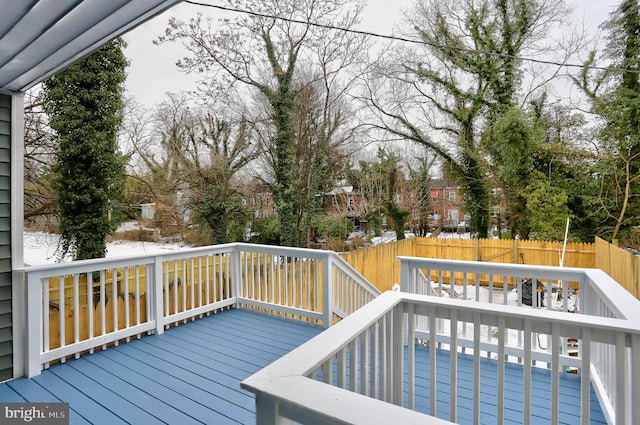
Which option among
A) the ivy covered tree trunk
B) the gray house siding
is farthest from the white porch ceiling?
the ivy covered tree trunk

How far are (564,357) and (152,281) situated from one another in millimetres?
3825

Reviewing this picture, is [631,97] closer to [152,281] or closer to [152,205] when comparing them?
[152,281]

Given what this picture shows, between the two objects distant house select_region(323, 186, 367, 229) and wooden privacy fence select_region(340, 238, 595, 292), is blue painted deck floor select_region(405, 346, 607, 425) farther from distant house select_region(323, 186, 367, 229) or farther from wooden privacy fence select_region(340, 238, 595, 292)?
distant house select_region(323, 186, 367, 229)

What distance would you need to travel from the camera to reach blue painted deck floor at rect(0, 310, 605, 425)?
92.3 inches

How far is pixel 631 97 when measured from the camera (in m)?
8.05

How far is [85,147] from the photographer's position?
237 inches

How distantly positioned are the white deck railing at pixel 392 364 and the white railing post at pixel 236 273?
337 cm

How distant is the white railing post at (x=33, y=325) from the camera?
9.43 feet

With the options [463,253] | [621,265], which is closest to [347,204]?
[463,253]

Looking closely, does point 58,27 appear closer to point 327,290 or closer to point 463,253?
point 327,290

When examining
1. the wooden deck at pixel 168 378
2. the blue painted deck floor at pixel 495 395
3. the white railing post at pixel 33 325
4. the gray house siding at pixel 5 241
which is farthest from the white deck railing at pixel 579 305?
the gray house siding at pixel 5 241

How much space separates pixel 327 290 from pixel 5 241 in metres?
2.99

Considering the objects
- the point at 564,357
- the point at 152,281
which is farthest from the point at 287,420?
the point at 152,281

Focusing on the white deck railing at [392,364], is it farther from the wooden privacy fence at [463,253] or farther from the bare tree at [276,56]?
the bare tree at [276,56]
